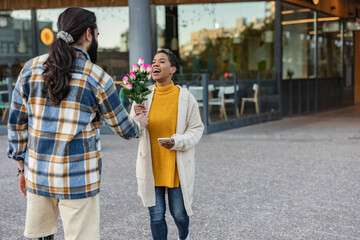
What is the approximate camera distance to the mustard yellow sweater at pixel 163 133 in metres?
3.05

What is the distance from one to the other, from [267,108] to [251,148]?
4665mm

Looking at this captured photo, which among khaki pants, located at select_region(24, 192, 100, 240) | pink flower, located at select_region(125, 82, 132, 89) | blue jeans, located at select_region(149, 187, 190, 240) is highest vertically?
pink flower, located at select_region(125, 82, 132, 89)

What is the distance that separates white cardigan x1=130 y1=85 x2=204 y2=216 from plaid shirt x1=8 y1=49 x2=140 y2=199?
0.81 m

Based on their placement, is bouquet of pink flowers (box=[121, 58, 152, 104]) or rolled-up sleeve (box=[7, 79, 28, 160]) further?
bouquet of pink flowers (box=[121, 58, 152, 104])

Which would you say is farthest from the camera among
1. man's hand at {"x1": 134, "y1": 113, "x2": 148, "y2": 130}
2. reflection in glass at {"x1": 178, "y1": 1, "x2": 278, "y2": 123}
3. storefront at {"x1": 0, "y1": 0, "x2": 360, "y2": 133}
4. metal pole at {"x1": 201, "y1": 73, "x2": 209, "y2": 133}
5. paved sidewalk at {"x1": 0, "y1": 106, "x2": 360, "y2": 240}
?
reflection in glass at {"x1": 178, "y1": 1, "x2": 278, "y2": 123}

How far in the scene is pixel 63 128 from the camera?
2.10 m

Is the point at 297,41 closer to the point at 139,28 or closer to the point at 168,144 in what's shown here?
the point at 139,28

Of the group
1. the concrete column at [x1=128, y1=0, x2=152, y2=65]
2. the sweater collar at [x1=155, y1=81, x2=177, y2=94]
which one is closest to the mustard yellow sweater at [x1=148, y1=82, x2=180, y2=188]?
the sweater collar at [x1=155, y1=81, x2=177, y2=94]

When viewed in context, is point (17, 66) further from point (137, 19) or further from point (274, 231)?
point (274, 231)

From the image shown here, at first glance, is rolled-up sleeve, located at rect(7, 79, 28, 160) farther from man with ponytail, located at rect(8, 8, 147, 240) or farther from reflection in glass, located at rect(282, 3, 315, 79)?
reflection in glass, located at rect(282, 3, 315, 79)

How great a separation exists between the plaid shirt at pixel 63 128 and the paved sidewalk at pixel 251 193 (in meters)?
1.80

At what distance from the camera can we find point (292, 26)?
1484 centimetres

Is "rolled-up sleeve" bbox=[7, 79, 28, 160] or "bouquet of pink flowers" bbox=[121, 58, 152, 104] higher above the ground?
"bouquet of pink flowers" bbox=[121, 58, 152, 104]

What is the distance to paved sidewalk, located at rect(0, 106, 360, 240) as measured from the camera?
4004 millimetres
